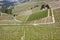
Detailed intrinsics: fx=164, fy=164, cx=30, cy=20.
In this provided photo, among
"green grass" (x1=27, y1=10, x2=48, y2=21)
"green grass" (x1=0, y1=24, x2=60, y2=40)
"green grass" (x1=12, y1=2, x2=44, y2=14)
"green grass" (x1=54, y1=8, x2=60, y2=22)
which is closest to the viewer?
"green grass" (x1=0, y1=24, x2=60, y2=40)

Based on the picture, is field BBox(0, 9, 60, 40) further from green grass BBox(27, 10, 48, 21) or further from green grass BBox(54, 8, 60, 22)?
green grass BBox(27, 10, 48, 21)

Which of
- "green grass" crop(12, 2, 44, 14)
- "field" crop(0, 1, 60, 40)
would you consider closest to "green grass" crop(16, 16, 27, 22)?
"field" crop(0, 1, 60, 40)

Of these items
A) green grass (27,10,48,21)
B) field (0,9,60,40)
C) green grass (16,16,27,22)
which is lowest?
field (0,9,60,40)

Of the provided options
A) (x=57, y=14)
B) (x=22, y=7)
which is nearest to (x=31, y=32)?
(x=57, y=14)

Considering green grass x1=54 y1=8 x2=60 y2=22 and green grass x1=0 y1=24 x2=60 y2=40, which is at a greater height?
green grass x1=54 y1=8 x2=60 y2=22

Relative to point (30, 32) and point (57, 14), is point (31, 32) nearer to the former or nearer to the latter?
point (30, 32)

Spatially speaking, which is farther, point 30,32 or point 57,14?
point 57,14

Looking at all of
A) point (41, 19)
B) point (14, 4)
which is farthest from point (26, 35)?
point (14, 4)

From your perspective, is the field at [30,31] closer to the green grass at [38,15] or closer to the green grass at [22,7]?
the green grass at [38,15]

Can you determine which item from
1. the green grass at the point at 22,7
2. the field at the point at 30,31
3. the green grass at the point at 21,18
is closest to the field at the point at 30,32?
the field at the point at 30,31

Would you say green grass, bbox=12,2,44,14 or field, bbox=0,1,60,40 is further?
green grass, bbox=12,2,44,14

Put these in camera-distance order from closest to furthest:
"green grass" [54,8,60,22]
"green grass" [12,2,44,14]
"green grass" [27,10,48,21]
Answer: "green grass" [54,8,60,22], "green grass" [27,10,48,21], "green grass" [12,2,44,14]
